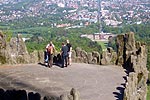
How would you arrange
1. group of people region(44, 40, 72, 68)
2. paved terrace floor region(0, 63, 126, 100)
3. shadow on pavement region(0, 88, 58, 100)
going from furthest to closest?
1. group of people region(44, 40, 72, 68)
2. paved terrace floor region(0, 63, 126, 100)
3. shadow on pavement region(0, 88, 58, 100)

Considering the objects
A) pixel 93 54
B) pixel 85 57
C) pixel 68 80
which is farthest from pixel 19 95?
pixel 93 54

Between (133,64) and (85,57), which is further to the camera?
(85,57)

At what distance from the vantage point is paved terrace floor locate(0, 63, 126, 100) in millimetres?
17328

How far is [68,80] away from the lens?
1916cm

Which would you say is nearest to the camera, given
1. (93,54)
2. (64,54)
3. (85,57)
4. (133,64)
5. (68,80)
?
(68,80)

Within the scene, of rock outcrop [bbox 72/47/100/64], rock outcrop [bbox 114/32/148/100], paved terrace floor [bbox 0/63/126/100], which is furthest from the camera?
rock outcrop [bbox 72/47/100/64]

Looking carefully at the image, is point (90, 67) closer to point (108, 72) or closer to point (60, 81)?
point (108, 72)

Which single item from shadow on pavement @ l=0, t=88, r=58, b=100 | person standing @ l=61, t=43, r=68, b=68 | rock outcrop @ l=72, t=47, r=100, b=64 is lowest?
rock outcrop @ l=72, t=47, r=100, b=64

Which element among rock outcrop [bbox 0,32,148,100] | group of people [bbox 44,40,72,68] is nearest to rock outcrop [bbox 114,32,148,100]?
rock outcrop [bbox 0,32,148,100]

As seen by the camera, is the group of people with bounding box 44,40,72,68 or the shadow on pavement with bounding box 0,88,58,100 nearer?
the shadow on pavement with bounding box 0,88,58,100

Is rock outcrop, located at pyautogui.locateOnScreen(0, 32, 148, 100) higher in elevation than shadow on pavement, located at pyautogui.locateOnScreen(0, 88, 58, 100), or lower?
lower

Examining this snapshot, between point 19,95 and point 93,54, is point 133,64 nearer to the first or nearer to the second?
point 93,54

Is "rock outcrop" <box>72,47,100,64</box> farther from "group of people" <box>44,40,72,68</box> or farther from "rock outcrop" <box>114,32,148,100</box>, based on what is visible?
"group of people" <box>44,40,72,68</box>

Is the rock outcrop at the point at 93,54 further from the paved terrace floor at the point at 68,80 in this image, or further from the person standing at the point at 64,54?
the person standing at the point at 64,54
